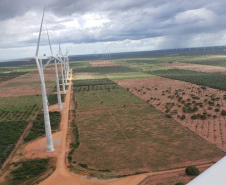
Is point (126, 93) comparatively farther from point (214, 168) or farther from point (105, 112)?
point (214, 168)

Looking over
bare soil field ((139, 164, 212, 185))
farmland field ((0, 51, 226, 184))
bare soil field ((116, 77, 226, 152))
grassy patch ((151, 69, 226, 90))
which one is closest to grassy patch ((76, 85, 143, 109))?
farmland field ((0, 51, 226, 184))

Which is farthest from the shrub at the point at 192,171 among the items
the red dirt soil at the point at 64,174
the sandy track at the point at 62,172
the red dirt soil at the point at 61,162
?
the red dirt soil at the point at 61,162

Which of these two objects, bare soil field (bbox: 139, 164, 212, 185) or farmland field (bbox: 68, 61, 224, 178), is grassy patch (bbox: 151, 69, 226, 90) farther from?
bare soil field (bbox: 139, 164, 212, 185)

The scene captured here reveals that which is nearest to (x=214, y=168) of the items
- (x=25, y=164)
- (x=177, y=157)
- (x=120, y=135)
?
(x=177, y=157)

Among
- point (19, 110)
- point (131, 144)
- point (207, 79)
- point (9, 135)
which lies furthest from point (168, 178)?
point (207, 79)

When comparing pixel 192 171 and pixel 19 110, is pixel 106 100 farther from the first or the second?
pixel 192 171

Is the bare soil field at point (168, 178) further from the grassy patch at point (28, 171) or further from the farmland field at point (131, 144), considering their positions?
the grassy patch at point (28, 171)
